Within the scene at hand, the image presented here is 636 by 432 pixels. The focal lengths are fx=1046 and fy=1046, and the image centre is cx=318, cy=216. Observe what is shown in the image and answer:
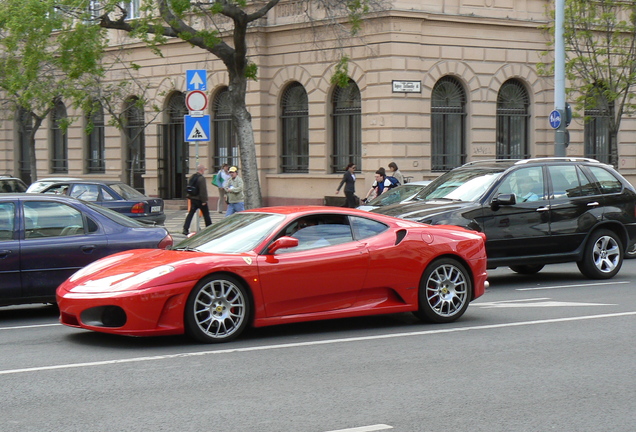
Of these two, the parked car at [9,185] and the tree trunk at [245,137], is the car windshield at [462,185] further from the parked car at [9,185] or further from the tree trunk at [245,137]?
the parked car at [9,185]

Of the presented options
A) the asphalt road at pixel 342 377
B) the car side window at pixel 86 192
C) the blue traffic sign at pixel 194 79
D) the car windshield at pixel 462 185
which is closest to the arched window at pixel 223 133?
the car side window at pixel 86 192

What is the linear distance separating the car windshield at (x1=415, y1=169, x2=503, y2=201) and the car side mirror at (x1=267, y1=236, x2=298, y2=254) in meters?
5.22

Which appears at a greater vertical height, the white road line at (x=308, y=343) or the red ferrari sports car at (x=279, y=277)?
the red ferrari sports car at (x=279, y=277)

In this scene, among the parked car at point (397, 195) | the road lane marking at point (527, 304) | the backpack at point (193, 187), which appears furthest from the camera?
the backpack at point (193, 187)

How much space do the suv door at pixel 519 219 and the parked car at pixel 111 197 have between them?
1033 centimetres

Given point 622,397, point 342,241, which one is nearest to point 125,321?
point 342,241

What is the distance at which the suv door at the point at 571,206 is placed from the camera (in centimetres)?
1464

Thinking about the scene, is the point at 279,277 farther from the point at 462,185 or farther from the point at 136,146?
the point at 136,146

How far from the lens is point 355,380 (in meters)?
7.81

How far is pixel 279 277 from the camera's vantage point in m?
9.63

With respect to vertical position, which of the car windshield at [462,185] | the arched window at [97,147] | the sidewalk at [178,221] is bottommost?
the sidewalk at [178,221]

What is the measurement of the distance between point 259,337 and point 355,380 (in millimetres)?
2218

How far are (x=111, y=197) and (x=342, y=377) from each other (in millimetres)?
15988

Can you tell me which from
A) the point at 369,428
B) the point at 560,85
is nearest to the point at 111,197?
the point at 560,85
